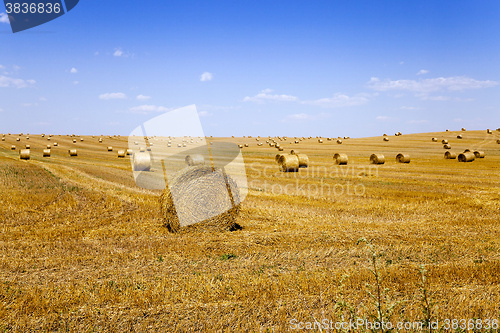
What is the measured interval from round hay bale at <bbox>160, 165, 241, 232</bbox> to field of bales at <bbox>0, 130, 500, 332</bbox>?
1.33 feet

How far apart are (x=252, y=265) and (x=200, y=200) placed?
432cm

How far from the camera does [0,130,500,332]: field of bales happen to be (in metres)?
4.91

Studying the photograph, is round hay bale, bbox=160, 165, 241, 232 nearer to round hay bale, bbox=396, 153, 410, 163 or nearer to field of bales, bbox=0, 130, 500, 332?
field of bales, bbox=0, 130, 500, 332

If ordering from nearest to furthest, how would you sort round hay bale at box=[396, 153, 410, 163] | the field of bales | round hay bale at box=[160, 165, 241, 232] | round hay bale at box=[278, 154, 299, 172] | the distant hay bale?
the field of bales → round hay bale at box=[160, 165, 241, 232] → round hay bale at box=[278, 154, 299, 172] → the distant hay bale → round hay bale at box=[396, 153, 410, 163]

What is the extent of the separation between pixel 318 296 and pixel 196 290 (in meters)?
2.25

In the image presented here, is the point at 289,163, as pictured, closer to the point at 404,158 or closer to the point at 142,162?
the point at 142,162

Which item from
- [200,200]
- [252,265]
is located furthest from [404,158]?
[252,265]

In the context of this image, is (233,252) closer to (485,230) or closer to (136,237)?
(136,237)

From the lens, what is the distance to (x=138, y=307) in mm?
5328

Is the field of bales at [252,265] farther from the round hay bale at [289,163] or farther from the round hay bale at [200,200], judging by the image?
the round hay bale at [289,163]

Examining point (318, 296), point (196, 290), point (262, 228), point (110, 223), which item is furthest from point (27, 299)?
point (262, 228)

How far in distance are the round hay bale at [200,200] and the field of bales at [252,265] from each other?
1.33 feet

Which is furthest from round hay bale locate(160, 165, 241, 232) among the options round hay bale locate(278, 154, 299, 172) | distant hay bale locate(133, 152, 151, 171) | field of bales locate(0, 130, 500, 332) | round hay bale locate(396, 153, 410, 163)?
round hay bale locate(396, 153, 410, 163)

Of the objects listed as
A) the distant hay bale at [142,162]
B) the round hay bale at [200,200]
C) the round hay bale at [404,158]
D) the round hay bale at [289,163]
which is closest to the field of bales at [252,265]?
the round hay bale at [200,200]
